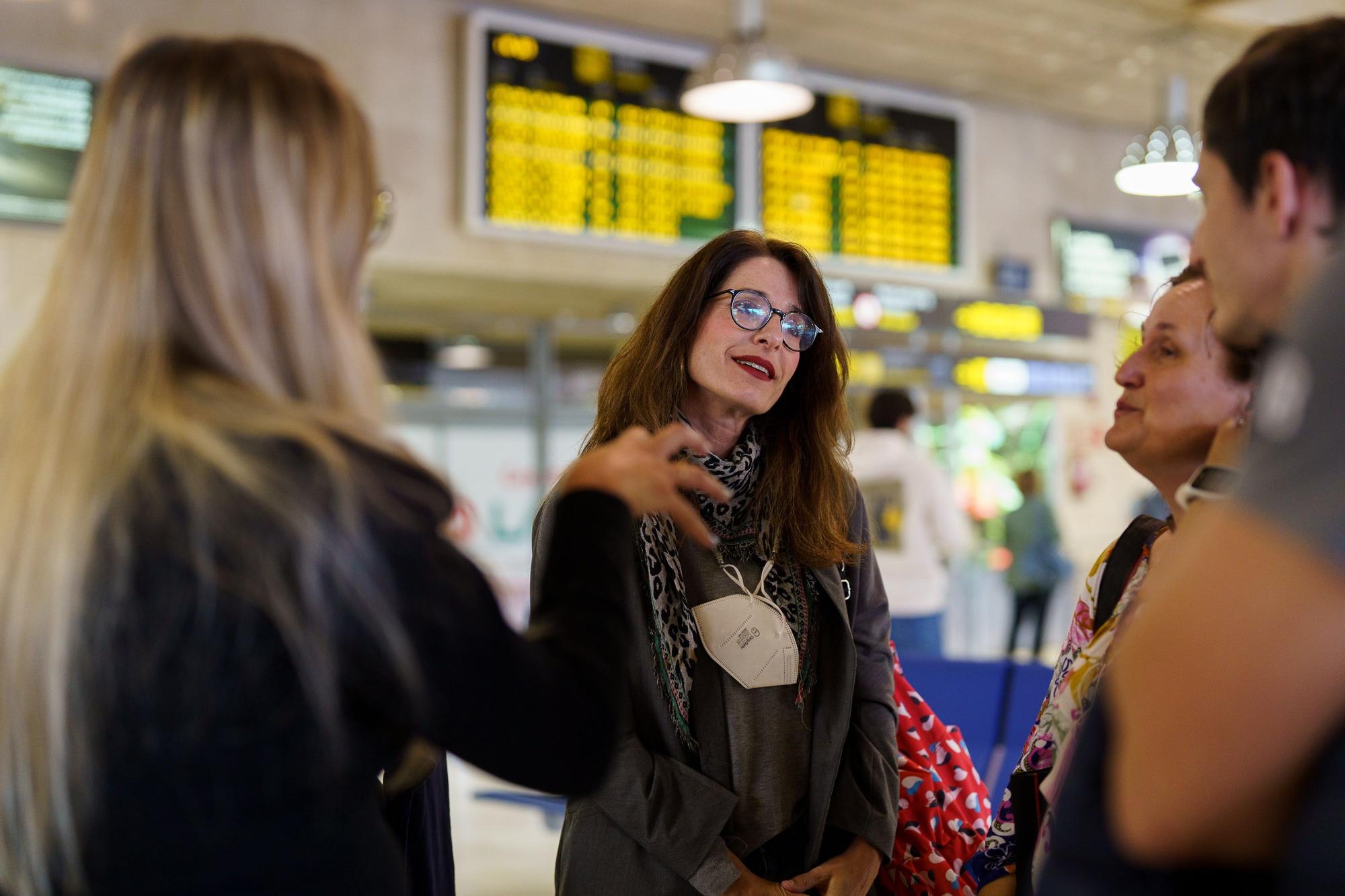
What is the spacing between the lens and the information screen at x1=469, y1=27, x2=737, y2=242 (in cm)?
590

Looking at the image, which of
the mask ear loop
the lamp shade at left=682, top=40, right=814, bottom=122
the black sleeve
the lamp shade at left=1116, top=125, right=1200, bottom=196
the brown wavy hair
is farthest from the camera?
the lamp shade at left=1116, top=125, right=1200, bottom=196

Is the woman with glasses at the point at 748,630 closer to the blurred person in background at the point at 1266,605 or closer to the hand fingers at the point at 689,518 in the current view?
the hand fingers at the point at 689,518

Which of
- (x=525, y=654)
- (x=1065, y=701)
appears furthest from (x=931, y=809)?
(x=525, y=654)

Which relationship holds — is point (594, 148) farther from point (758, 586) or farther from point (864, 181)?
point (758, 586)

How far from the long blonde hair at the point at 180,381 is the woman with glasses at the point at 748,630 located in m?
0.84

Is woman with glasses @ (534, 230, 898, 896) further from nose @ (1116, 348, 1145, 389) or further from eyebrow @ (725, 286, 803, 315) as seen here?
nose @ (1116, 348, 1145, 389)

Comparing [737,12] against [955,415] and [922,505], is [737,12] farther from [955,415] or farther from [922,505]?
[955,415]

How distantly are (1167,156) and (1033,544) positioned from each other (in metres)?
3.21

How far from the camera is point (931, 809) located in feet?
6.69

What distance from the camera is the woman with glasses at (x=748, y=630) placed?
180 cm

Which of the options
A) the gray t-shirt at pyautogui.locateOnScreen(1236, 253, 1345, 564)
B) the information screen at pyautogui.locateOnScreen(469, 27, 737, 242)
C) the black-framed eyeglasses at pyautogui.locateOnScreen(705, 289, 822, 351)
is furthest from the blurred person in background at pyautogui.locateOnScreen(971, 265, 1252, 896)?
the information screen at pyautogui.locateOnScreen(469, 27, 737, 242)

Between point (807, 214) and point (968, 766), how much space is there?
16.5 feet

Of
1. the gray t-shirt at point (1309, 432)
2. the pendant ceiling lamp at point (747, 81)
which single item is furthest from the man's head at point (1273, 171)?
the pendant ceiling lamp at point (747, 81)

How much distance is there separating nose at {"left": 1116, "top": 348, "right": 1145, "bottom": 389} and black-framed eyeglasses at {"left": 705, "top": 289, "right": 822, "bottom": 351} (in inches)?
24.7
